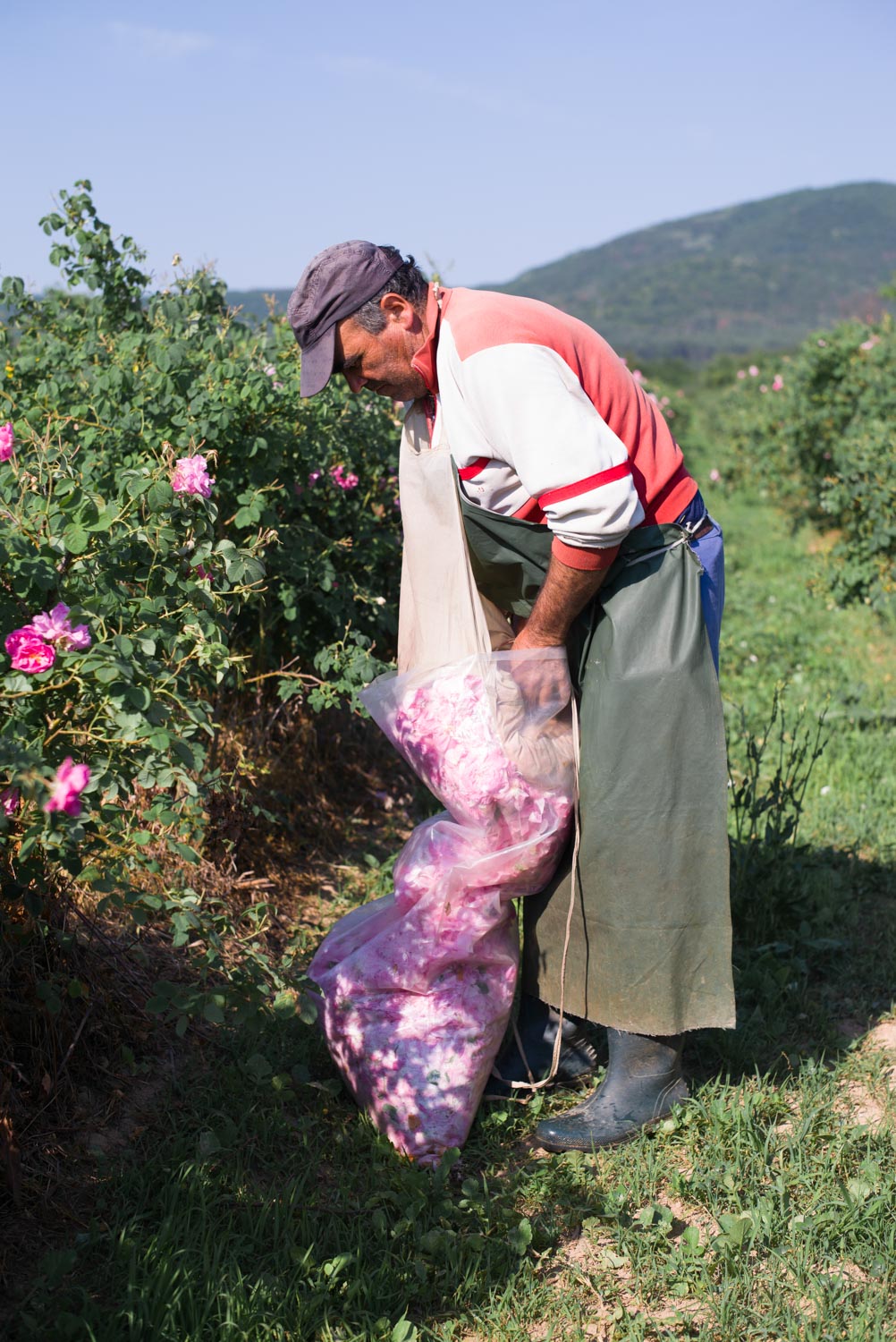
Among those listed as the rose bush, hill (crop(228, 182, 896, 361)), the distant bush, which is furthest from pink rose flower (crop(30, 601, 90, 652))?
hill (crop(228, 182, 896, 361))

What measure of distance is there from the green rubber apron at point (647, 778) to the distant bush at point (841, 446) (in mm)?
4374

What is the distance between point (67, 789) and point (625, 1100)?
1447 mm

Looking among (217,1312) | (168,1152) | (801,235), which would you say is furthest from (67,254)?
(801,235)

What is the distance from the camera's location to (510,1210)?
2068 mm

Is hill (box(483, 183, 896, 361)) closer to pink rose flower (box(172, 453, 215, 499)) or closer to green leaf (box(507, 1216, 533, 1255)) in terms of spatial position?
pink rose flower (box(172, 453, 215, 499))

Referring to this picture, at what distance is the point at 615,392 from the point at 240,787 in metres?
1.74

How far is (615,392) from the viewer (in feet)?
6.83

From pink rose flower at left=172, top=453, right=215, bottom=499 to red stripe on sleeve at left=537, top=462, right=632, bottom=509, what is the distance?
0.66 meters

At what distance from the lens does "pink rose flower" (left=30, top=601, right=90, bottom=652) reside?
5.36ft

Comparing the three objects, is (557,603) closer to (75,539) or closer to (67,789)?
(75,539)

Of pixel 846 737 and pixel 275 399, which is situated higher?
pixel 275 399

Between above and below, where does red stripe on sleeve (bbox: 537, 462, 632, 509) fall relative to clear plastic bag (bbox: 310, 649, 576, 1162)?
above

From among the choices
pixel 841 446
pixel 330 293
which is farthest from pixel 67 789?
pixel 841 446

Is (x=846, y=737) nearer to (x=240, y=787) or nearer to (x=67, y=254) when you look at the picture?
(x=240, y=787)
